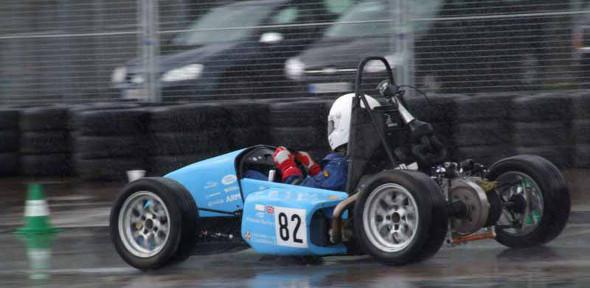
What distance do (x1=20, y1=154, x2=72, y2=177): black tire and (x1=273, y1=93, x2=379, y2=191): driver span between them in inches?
264

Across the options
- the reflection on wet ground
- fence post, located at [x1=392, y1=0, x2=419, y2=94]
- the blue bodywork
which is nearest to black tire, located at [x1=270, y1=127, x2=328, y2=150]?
fence post, located at [x1=392, y1=0, x2=419, y2=94]

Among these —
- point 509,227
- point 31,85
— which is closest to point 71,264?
point 509,227

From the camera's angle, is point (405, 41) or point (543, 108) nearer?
point (543, 108)

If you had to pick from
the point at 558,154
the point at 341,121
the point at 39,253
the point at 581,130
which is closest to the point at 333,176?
the point at 341,121

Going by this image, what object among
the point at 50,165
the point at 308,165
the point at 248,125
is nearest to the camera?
the point at 308,165

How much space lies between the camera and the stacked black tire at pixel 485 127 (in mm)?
12391

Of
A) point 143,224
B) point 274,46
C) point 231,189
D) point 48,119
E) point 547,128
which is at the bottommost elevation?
point 143,224

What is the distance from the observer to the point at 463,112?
12484 millimetres

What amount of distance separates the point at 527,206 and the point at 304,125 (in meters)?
5.22

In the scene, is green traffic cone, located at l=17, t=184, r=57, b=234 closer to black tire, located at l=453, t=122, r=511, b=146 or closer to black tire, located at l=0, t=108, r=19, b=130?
black tire, located at l=0, t=108, r=19, b=130

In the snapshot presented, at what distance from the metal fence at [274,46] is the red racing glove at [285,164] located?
540 cm

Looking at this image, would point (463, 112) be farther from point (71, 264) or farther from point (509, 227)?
point (71, 264)

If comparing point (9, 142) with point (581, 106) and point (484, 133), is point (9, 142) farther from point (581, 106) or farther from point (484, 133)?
point (581, 106)

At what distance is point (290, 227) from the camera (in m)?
7.53
